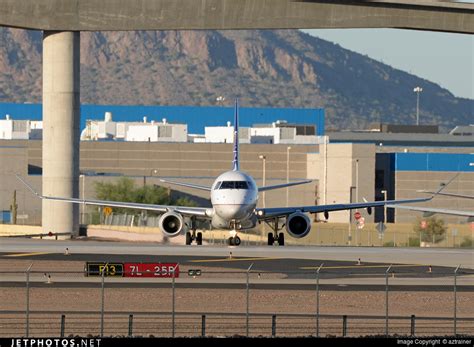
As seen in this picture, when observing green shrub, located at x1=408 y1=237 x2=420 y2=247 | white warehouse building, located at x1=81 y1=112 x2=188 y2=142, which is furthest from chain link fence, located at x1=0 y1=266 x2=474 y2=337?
white warehouse building, located at x1=81 y1=112 x2=188 y2=142

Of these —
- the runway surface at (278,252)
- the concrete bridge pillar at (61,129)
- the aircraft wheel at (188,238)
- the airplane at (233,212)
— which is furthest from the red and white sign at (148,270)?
the concrete bridge pillar at (61,129)

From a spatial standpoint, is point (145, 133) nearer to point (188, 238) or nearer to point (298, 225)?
point (188, 238)

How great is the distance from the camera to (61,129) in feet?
285

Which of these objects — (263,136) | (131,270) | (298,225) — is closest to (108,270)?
(131,270)

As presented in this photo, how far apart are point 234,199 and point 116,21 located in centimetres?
1525

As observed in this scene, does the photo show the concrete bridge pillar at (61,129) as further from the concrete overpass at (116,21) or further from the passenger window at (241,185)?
the passenger window at (241,185)

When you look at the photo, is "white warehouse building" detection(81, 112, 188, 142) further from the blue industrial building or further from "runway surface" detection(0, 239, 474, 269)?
"runway surface" detection(0, 239, 474, 269)

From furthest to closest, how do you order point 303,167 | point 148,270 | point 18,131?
point 18,131, point 303,167, point 148,270

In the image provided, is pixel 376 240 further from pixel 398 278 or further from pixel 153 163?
pixel 398 278

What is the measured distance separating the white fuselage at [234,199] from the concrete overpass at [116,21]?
35.2 feet

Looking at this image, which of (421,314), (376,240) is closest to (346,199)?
(376,240)

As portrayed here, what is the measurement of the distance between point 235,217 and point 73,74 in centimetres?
1690

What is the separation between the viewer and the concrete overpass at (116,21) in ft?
268

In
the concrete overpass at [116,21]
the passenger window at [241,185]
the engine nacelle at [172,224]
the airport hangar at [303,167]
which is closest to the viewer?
the passenger window at [241,185]
